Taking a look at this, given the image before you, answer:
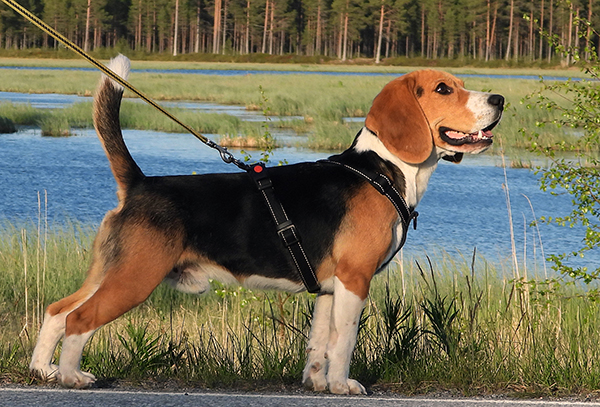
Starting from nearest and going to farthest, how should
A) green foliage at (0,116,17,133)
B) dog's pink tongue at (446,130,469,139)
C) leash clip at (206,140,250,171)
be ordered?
dog's pink tongue at (446,130,469,139) < leash clip at (206,140,250,171) < green foliage at (0,116,17,133)

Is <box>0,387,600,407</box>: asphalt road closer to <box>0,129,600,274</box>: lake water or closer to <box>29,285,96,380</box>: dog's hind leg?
<box>29,285,96,380</box>: dog's hind leg

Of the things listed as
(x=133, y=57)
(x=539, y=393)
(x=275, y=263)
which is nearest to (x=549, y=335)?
(x=539, y=393)

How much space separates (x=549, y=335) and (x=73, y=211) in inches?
428

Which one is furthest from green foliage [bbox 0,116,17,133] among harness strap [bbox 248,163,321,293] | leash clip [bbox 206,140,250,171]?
harness strap [bbox 248,163,321,293]

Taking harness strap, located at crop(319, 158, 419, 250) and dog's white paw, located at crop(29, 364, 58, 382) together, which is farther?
harness strap, located at crop(319, 158, 419, 250)

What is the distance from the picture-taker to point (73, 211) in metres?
15.0

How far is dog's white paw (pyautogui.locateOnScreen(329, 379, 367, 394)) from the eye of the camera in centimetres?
488

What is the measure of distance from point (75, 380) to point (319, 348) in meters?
1.54

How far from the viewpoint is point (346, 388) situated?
4883 mm

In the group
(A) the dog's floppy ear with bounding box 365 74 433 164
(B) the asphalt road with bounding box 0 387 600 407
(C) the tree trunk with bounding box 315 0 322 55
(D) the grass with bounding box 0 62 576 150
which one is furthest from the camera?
(C) the tree trunk with bounding box 315 0 322 55

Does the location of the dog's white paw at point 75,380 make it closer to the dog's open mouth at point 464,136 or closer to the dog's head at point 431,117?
the dog's head at point 431,117

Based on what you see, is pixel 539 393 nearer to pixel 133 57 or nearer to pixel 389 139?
pixel 389 139

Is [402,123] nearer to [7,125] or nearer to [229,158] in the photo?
[229,158]

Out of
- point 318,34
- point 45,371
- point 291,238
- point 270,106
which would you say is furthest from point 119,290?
point 318,34
